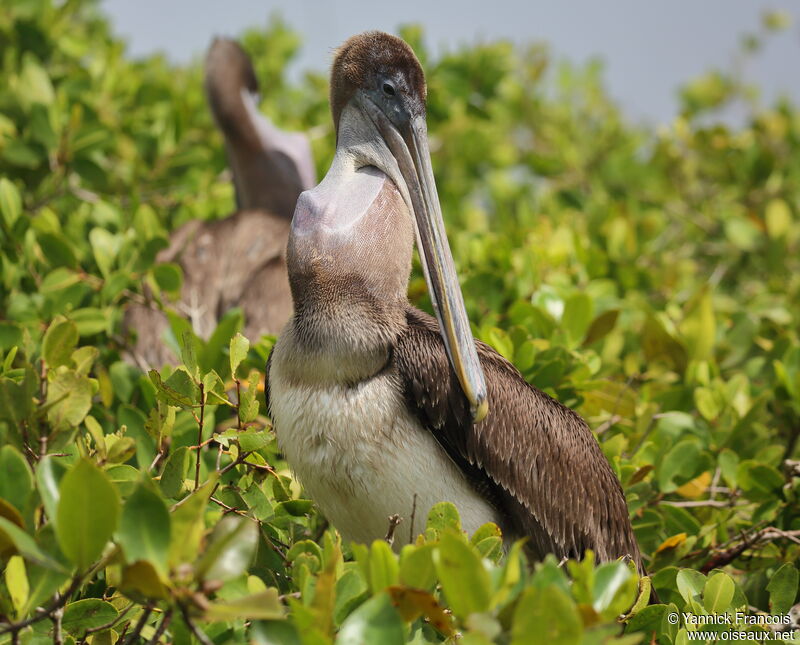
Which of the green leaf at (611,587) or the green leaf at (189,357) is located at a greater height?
the green leaf at (189,357)

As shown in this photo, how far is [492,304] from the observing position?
4.05 metres

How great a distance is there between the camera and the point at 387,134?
3.25 metres

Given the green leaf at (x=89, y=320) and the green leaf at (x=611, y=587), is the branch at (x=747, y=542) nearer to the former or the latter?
the green leaf at (x=611, y=587)

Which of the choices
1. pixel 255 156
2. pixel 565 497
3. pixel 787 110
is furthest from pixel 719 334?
pixel 787 110

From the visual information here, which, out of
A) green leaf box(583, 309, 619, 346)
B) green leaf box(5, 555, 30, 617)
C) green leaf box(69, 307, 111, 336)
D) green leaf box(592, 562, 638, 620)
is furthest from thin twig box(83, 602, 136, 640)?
green leaf box(583, 309, 619, 346)

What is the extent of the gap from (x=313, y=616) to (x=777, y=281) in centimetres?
431

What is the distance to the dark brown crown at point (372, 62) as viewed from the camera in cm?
325

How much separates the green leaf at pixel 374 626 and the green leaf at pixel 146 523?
1.11ft

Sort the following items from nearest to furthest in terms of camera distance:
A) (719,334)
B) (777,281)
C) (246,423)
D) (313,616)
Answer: (313,616) < (246,423) < (719,334) < (777,281)

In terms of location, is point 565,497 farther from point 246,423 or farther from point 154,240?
point 154,240

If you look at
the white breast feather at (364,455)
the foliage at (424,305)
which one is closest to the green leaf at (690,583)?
the foliage at (424,305)

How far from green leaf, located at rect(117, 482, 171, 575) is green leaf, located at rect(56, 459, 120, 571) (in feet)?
0.09

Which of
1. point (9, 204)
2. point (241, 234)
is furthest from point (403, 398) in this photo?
point (241, 234)

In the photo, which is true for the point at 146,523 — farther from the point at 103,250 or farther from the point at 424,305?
the point at 424,305
